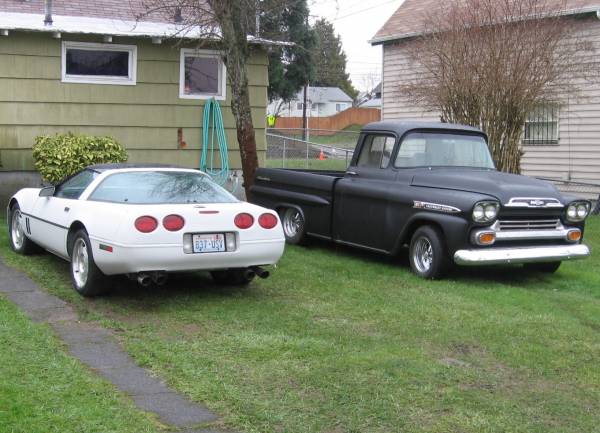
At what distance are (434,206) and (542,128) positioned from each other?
10.1 metres

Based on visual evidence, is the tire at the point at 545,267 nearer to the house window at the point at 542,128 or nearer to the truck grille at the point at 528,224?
the truck grille at the point at 528,224

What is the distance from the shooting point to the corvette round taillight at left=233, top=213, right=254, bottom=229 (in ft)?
24.2

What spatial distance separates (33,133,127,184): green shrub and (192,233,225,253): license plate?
5.66 m

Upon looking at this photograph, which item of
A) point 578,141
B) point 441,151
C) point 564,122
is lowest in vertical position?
point 441,151

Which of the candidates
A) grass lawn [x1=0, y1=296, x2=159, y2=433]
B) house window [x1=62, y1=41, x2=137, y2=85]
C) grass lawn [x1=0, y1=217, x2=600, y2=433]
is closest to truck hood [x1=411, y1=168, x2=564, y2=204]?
grass lawn [x1=0, y1=217, x2=600, y2=433]

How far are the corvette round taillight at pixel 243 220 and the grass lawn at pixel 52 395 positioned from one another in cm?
200

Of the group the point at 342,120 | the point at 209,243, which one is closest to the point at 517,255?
the point at 209,243

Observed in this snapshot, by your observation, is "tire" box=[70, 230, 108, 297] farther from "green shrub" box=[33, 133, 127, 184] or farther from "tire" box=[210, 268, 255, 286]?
"green shrub" box=[33, 133, 127, 184]

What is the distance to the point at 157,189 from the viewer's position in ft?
25.6

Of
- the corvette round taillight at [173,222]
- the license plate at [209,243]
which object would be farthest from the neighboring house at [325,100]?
the corvette round taillight at [173,222]

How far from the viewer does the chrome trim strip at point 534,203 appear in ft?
28.2

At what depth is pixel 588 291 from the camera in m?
8.68

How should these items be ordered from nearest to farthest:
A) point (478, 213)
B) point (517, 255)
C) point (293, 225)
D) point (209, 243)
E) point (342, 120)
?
point (209, 243), point (478, 213), point (517, 255), point (293, 225), point (342, 120)

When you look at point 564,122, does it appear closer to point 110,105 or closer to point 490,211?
point 110,105
